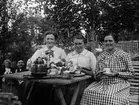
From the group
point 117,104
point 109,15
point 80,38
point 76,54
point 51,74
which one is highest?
point 109,15

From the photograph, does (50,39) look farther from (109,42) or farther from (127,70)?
(127,70)

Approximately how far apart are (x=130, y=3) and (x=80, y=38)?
4.15 feet

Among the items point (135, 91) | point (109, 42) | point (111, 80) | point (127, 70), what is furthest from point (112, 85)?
point (135, 91)

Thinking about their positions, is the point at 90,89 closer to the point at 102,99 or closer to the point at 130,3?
the point at 102,99

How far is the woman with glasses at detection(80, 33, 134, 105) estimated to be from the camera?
8.76 ft

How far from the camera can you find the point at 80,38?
332 centimetres

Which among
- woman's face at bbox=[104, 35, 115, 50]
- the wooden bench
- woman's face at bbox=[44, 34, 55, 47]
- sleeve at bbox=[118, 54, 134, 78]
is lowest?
the wooden bench

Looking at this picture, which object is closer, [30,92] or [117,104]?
[117,104]

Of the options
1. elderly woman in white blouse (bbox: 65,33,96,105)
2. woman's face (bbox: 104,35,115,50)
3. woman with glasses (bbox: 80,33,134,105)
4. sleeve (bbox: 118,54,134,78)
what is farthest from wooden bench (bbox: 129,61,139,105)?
woman's face (bbox: 104,35,115,50)

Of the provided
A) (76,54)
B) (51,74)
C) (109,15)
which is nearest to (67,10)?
(109,15)

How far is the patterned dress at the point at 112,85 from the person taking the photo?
105 inches

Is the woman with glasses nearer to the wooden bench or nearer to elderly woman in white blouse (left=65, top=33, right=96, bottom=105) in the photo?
elderly woman in white blouse (left=65, top=33, right=96, bottom=105)

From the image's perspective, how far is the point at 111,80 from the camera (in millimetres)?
2914

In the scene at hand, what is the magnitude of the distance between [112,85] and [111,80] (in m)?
0.08
